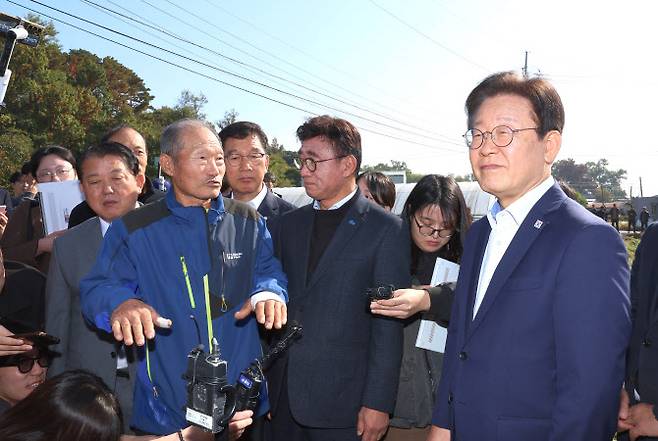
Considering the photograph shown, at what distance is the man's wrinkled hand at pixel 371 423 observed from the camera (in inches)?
124

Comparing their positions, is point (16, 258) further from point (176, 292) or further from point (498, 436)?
point (498, 436)

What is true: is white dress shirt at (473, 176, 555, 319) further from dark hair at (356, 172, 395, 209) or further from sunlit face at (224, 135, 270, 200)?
dark hair at (356, 172, 395, 209)

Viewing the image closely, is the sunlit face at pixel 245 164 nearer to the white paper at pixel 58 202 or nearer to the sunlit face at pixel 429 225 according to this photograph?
the white paper at pixel 58 202

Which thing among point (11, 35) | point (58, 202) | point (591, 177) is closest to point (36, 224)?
point (58, 202)

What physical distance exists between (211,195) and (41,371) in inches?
60.7

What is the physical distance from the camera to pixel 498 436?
2.07 metres

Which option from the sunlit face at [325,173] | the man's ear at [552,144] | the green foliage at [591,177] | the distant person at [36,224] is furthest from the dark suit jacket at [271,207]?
the green foliage at [591,177]

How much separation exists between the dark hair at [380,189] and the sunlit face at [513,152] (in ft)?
→ 9.17

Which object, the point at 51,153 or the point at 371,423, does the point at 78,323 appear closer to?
the point at 371,423

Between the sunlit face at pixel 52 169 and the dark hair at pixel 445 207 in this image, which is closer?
the dark hair at pixel 445 207

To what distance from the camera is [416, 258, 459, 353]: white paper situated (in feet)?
11.2

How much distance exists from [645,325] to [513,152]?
139 centimetres

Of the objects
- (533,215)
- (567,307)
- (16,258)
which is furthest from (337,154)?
(16,258)

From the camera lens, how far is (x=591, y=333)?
193 centimetres
